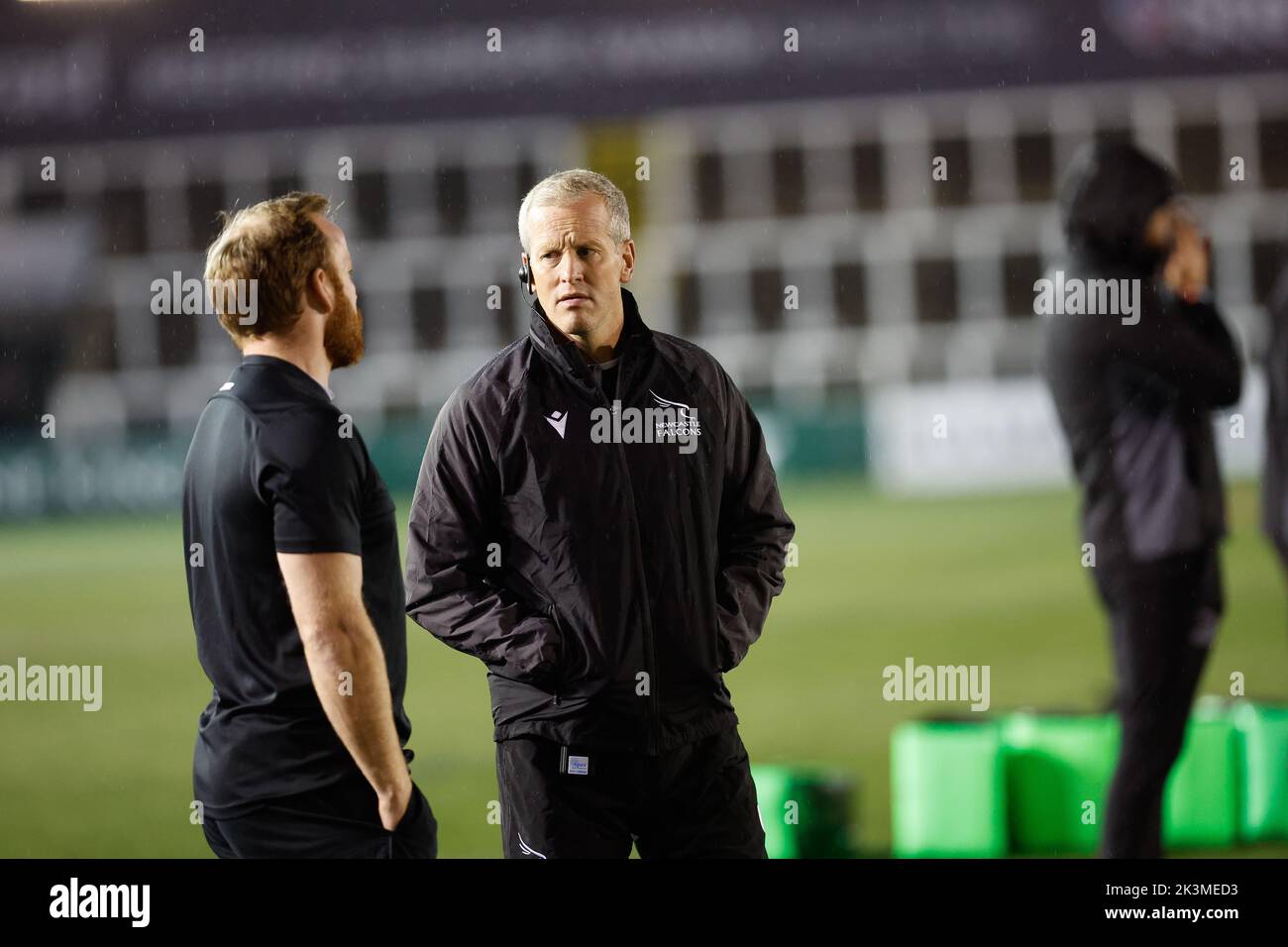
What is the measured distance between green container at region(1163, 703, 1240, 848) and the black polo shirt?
194 centimetres

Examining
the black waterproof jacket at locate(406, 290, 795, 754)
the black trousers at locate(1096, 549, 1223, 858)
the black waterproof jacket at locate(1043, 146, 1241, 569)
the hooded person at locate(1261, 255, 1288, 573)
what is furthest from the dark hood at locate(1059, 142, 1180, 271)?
the black waterproof jacket at locate(406, 290, 795, 754)

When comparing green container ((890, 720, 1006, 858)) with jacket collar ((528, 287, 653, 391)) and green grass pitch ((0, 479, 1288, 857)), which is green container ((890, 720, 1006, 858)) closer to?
green grass pitch ((0, 479, 1288, 857))

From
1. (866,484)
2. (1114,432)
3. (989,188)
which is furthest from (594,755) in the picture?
(989,188)

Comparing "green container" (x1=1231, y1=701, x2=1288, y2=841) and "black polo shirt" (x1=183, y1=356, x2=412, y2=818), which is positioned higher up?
"black polo shirt" (x1=183, y1=356, x2=412, y2=818)

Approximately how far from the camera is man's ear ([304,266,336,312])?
2.99m

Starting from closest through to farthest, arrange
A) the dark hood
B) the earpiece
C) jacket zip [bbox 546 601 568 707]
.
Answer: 1. jacket zip [bbox 546 601 568 707]
2. the earpiece
3. the dark hood

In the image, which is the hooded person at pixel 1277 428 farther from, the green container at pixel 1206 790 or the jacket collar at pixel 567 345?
the jacket collar at pixel 567 345

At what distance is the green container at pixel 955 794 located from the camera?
11.7ft

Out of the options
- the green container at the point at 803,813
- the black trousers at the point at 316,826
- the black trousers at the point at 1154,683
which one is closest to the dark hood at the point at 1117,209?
the black trousers at the point at 1154,683

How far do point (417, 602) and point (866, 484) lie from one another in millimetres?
6580

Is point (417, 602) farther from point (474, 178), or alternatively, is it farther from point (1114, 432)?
point (474, 178)

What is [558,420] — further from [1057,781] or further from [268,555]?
[1057,781]

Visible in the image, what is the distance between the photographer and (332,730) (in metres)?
2.93
